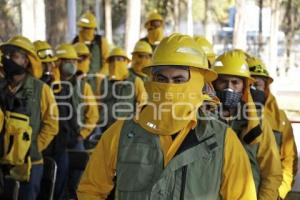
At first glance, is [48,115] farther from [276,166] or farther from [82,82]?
[276,166]

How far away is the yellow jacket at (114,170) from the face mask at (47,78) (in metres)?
4.20

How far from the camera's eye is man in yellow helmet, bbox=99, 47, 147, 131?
888cm

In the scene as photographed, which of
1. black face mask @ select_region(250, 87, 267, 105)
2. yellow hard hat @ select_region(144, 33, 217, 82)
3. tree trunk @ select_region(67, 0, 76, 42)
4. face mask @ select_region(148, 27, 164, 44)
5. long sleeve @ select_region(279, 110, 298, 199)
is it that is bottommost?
long sleeve @ select_region(279, 110, 298, 199)

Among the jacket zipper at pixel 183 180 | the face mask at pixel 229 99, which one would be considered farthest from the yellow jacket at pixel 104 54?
the jacket zipper at pixel 183 180

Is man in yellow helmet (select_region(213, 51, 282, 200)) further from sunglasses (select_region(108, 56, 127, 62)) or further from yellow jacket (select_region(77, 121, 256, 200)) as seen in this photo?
sunglasses (select_region(108, 56, 127, 62))

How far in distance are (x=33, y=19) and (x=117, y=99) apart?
5.45 meters

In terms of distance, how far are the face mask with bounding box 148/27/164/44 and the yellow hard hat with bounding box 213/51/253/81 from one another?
6370 mm

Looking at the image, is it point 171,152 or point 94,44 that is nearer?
point 171,152

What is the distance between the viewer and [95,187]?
3.06 m

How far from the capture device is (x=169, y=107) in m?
2.95

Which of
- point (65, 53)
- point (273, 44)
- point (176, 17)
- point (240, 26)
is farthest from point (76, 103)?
point (176, 17)

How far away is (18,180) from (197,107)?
3258 mm

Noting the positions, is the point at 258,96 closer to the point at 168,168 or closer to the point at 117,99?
the point at 168,168

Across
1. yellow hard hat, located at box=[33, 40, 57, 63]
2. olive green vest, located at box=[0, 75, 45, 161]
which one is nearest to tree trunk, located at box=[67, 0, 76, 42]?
yellow hard hat, located at box=[33, 40, 57, 63]
